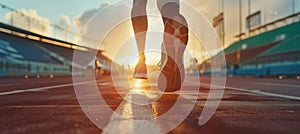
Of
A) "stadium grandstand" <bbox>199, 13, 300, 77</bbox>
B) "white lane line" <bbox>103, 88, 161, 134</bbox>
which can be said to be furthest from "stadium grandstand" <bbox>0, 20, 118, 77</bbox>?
"white lane line" <bbox>103, 88, 161, 134</bbox>

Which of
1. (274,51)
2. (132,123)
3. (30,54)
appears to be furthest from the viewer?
(30,54)

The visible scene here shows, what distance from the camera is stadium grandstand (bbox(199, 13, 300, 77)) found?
20327 millimetres

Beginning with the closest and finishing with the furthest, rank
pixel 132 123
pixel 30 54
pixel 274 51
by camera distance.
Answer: pixel 132 123 → pixel 274 51 → pixel 30 54

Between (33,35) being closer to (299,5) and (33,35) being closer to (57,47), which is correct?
(57,47)

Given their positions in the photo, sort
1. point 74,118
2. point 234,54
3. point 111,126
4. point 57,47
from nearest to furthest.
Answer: point 111,126
point 74,118
point 57,47
point 234,54

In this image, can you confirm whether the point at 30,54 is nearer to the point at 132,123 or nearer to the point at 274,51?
the point at 274,51

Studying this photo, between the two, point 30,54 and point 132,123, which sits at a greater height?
point 30,54

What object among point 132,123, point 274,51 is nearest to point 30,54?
point 274,51

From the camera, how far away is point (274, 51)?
28.2 meters

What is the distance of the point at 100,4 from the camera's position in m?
3.56

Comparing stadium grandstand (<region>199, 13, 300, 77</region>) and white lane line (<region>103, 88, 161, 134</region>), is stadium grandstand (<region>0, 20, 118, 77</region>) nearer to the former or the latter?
stadium grandstand (<region>199, 13, 300, 77</region>)

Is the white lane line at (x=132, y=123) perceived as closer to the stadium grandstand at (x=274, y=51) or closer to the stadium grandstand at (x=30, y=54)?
the stadium grandstand at (x=274, y=51)

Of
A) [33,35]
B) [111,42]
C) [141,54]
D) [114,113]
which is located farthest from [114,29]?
[33,35]

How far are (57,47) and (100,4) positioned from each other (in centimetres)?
3512
